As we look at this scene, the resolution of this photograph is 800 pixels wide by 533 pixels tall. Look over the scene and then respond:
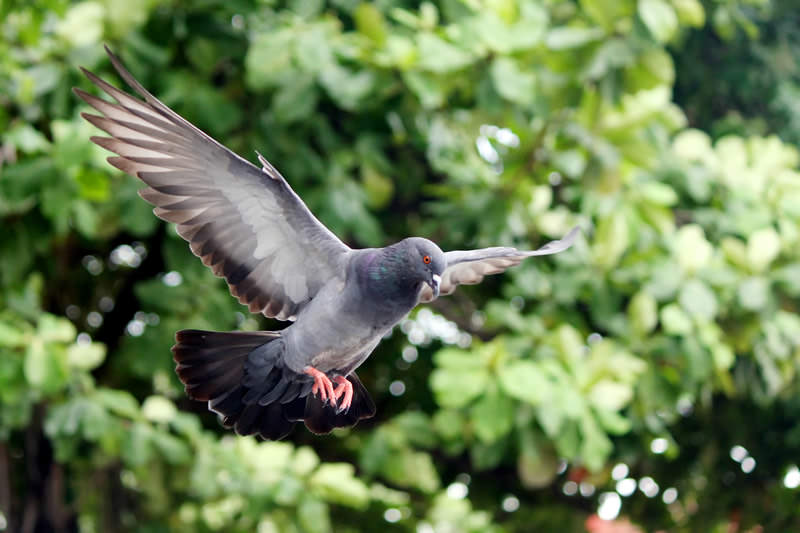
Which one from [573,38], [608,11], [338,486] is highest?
[608,11]

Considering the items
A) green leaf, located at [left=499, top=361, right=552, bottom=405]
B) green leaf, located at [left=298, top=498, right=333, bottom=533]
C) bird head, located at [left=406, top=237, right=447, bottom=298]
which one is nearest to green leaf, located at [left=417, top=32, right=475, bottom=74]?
green leaf, located at [left=499, top=361, right=552, bottom=405]

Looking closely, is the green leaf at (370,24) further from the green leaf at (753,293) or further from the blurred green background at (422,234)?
the green leaf at (753,293)

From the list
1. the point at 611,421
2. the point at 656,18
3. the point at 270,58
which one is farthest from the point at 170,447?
the point at 656,18

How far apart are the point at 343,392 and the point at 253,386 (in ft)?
0.46

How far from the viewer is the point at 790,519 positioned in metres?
5.33

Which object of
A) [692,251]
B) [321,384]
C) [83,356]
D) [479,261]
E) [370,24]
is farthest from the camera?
[692,251]

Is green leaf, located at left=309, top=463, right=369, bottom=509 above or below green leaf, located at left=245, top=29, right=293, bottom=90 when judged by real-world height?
below

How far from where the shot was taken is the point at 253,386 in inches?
52.0

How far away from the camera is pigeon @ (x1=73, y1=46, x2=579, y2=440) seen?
1152 mm

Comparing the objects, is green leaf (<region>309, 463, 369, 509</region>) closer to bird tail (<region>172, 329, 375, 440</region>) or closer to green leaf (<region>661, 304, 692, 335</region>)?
green leaf (<region>661, 304, 692, 335</region>)

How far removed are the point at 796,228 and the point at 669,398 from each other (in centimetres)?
98

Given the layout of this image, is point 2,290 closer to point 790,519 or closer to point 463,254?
point 463,254

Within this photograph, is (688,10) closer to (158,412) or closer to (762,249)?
(762,249)

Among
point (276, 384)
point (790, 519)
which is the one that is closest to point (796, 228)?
point (790, 519)
